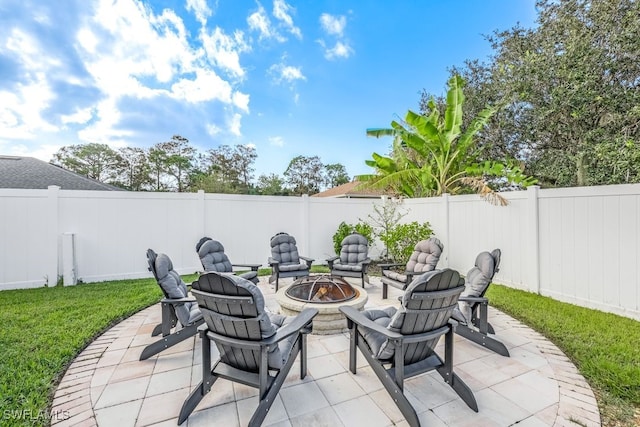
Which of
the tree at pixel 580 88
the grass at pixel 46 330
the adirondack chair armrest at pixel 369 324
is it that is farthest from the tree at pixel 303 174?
the adirondack chair armrest at pixel 369 324

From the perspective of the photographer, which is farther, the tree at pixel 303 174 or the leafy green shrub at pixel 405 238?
the tree at pixel 303 174

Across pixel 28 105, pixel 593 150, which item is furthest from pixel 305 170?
pixel 593 150

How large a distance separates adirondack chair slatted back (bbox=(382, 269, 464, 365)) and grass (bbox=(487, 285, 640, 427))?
1.40 meters

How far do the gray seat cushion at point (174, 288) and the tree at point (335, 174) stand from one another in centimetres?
2900

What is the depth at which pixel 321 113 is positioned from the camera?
39.8 ft

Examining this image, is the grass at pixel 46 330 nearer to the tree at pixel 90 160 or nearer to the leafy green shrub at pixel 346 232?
the leafy green shrub at pixel 346 232

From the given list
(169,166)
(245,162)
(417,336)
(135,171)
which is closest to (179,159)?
(169,166)

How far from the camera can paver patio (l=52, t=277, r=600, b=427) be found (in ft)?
6.98

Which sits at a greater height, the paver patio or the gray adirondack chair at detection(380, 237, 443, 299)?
the gray adirondack chair at detection(380, 237, 443, 299)

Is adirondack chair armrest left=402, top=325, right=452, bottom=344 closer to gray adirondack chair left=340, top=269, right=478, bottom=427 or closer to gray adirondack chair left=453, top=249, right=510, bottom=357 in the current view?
gray adirondack chair left=340, top=269, right=478, bottom=427

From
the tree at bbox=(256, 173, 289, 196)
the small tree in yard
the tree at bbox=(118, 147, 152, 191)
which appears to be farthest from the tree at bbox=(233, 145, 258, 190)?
the small tree in yard

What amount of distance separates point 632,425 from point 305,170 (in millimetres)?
29040

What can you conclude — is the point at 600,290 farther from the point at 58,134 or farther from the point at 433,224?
the point at 58,134

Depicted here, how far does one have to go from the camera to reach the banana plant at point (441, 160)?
24.5ft
